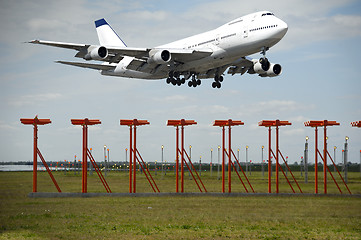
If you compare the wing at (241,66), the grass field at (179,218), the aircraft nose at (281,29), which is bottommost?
the grass field at (179,218)

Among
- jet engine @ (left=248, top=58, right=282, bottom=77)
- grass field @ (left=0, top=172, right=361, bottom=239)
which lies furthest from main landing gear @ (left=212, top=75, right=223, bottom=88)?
grass field @ (left=0, top=172, right=361, bottom=239)

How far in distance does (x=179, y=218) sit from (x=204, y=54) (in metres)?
26.8

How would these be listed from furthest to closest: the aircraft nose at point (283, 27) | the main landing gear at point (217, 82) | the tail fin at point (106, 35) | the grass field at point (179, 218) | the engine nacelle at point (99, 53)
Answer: the tail fin at point (106, 35), the main landing gear at point (217, 82), the engine nacelle at point (99, 53), the aircraft nose at point (283, 27), the grass field at point (179, 218)

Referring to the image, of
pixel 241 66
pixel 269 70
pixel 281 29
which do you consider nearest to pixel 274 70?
pixel 269 70

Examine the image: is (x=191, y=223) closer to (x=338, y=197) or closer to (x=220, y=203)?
(x=220, y=203)

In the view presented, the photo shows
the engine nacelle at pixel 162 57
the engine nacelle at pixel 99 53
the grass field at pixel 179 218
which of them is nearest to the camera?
the grass field at pixel 179 218

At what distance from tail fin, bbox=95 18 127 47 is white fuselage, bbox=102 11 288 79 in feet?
55.6

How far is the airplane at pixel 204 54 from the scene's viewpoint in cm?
4188

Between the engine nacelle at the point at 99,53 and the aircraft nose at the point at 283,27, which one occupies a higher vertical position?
the aircraft nose at the point at 283,27

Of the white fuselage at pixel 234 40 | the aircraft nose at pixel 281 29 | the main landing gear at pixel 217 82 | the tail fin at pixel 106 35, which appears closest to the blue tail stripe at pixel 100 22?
the tail fin at pixel 106 35

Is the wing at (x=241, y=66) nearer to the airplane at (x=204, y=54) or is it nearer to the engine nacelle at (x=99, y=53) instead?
the airplane at (x=204, y=54)

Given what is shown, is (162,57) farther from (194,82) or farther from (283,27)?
(283,27)

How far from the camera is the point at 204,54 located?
46062mm

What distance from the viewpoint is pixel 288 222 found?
20.5 m
